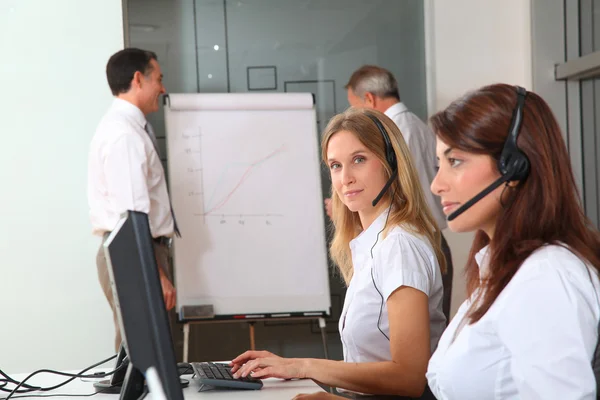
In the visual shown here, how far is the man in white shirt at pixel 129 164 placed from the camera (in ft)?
10.9

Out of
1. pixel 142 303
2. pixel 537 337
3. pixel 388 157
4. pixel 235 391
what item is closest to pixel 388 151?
pixel 388 157

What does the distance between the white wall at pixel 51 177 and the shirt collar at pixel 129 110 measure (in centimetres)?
33

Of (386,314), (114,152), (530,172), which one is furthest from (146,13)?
(530,172)

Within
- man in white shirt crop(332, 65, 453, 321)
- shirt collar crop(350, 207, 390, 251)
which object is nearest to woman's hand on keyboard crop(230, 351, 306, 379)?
shirt collar crop(350, 207, 390, 251)

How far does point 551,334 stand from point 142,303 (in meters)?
0.58

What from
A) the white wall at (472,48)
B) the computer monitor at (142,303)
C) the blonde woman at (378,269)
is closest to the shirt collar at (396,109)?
the white wall at (472,48)

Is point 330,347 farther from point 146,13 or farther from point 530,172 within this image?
point 530,172

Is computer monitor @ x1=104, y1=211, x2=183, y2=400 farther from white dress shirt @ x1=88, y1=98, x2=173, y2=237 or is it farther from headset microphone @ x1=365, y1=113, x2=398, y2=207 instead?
white dress shirt @ x1=88, y1=98, x2=173, y2=237

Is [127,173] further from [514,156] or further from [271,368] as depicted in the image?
[514,156]

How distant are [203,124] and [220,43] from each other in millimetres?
692

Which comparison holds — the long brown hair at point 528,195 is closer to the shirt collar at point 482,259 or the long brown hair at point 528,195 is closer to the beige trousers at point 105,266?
the shirt collar at point 482,259

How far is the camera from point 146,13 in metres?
4.12

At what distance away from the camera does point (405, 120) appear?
366 cm

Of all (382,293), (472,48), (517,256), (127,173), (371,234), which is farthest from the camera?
(472,48)
